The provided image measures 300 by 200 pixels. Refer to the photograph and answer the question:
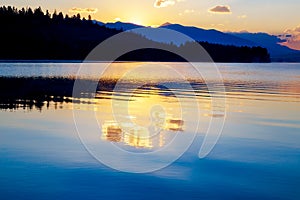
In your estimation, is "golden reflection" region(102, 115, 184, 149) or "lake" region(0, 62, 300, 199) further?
"golden reflection" region(102, 115, 184, 149)

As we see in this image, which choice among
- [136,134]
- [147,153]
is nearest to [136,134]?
[136,134]

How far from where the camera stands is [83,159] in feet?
55.6

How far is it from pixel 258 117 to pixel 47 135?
13728mm

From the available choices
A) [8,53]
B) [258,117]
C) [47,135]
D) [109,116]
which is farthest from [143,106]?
[8,53]

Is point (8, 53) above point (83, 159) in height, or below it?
above

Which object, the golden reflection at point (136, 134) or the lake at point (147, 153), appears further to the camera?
the golden reflection at point (136, 134)

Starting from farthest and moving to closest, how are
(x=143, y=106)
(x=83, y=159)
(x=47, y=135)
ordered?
(x=143, y=106), (x=47, y=135), (x=83, y=159)

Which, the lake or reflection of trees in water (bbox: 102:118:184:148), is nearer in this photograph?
the lake

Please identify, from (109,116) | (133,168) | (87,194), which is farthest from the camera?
(109,116)

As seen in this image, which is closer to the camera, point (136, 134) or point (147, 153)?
point (147, 153)

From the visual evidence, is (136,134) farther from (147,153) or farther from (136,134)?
(147,153)

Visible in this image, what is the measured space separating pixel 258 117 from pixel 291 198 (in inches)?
628

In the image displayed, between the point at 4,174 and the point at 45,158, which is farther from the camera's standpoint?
the point at 45,158

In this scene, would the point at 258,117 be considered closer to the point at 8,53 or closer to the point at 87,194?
the point at 87,194
